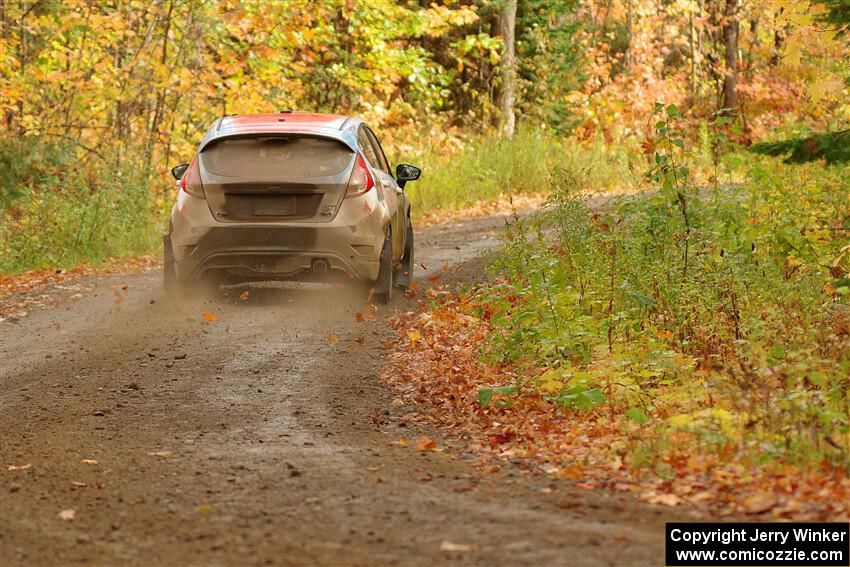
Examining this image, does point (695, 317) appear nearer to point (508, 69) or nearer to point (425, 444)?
point (425, 444)

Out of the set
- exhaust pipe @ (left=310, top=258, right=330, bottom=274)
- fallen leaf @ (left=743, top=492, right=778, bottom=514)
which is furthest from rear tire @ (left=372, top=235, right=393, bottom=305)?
fallen leaf @ (left=743, top=492, right=778, bottom=514)

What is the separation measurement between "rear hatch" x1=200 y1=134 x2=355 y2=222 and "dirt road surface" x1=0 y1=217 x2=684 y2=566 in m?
1.30

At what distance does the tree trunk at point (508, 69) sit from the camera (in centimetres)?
3216

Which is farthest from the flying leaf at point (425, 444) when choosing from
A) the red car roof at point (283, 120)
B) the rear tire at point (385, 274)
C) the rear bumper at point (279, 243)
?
the red car roof at point (283, 120)

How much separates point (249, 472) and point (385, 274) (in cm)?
661

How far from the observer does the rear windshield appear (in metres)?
12.9

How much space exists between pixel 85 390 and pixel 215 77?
610 inches

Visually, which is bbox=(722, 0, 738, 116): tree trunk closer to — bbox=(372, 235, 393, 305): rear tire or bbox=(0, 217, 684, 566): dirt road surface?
bbox=(372, 235, 393, 305): rear tire

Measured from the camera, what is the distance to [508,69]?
1262 inches

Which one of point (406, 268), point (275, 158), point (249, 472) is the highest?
point (275, 158)

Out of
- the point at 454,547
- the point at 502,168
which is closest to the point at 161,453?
the point at 454,547

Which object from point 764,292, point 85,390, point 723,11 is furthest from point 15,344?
point 723,11

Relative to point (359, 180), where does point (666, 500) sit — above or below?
below

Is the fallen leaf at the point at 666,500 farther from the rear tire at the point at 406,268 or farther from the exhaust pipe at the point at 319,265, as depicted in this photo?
the rear tire at the point at 406,268
